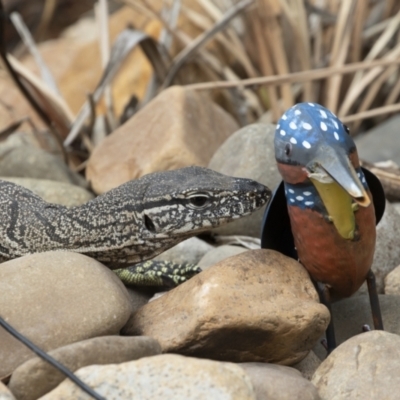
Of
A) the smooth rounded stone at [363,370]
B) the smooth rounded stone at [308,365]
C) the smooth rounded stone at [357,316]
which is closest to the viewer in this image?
the smooth rounded stone at [363,370]

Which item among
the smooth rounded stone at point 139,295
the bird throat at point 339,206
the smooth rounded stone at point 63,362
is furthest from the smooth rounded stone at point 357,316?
the smooth rounded stone at point 63,362

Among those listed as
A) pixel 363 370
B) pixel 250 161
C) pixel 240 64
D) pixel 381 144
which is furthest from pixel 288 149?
pixel 240 64

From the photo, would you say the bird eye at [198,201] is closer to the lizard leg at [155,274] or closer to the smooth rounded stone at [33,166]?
the lizard leg at [155,274]

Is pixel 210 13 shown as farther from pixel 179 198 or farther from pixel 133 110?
pixel 179 198

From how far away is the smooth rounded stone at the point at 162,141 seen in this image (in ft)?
12.9

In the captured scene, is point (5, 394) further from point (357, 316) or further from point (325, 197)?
point (357, 316)

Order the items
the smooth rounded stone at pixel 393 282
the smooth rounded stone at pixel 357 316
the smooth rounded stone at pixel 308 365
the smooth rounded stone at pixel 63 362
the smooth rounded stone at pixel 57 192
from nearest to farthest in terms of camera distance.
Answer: the smooth rounded stone at pixel 63 362 < the smooth rounded stone at pixel 308 365 < the smooth rounded stone at pixel 357 316 < the smooth rounded stone at pixel 393 282 < the smooth rounded stone at pixel 57 192

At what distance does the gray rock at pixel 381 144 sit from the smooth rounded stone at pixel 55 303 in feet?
9.89

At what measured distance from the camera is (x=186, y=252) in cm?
345

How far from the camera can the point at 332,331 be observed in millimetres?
2414

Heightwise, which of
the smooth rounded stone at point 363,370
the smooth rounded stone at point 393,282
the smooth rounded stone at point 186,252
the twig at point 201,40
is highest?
the twig at point 201,40

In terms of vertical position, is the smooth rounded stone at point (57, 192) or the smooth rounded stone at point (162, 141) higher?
the smooth rounded stone at point (57, 192)

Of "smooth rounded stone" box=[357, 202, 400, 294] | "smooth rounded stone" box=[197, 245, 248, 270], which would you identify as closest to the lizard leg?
"smooth rounded stone" box=[197, 245, 248, 270]

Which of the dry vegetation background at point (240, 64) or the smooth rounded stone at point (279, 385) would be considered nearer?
the smooth rounded stone at point (279, 385)
